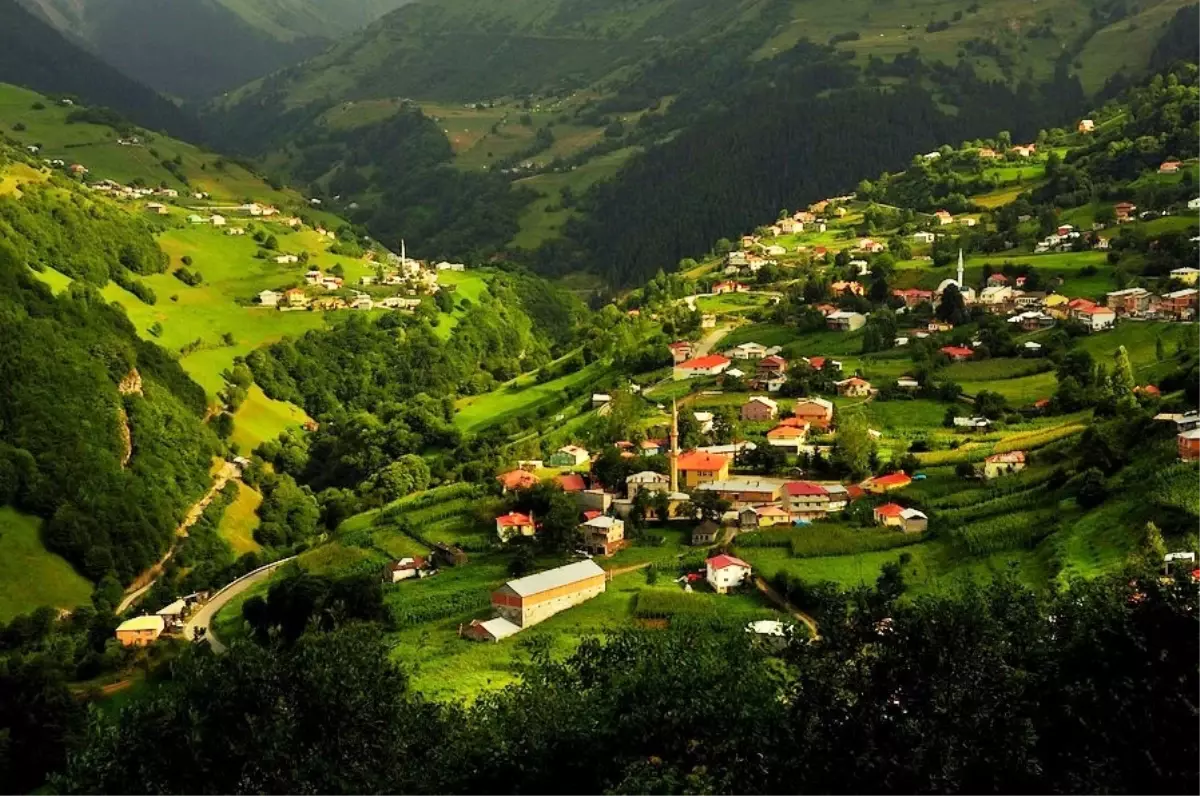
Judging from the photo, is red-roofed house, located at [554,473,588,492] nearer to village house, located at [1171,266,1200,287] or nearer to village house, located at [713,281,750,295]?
village house, located at [1171,266,1200,287]

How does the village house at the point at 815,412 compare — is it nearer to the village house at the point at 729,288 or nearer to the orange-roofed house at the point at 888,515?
the orange-roofed house at the point at 888,515

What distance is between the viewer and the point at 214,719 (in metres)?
22.8

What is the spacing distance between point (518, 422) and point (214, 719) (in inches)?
1908

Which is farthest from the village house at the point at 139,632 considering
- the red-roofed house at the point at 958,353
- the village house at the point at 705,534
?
the red-roofed house at the point at 958,353

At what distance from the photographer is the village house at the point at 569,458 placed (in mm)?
53875

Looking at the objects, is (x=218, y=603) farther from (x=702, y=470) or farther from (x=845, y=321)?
(x=845, y=321)

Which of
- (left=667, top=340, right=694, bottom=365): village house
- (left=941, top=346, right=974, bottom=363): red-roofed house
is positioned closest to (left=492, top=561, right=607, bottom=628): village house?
(left=941, top=346, right=974, bottom=363): red-roofed house

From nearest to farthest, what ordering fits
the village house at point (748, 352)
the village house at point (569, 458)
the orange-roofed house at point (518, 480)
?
the orange-roofed house at point (518, 480) < the village house at point (569, 458) < the village house at point (748, 352)

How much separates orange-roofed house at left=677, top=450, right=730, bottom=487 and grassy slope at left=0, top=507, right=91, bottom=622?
2603cm

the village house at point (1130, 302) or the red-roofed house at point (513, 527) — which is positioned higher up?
the village house at point (1130, 302)

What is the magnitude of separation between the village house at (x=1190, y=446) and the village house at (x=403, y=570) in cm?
2547

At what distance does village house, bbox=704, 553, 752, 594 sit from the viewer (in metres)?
38.6

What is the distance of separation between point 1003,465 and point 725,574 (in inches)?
457

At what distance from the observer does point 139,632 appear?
45375mm
